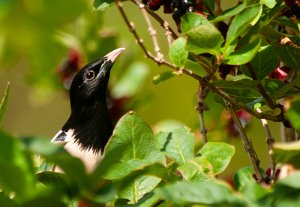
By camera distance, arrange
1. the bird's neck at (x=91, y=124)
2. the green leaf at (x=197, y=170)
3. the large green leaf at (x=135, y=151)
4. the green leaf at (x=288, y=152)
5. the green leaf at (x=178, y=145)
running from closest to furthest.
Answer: the green leaf at (x=288, y=152) → the green leaf at (x=197, y=170) → the large green leaf at (x=135, y=151) → the green leaf at (x=178, y=145) → the bird's neck at (x=91, y=124)

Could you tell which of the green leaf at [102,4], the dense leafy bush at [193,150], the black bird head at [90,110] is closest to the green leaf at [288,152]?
the dense leafy bush at [193,150]

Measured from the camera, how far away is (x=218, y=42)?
5.11 feet

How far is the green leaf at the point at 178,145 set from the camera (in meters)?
1.56

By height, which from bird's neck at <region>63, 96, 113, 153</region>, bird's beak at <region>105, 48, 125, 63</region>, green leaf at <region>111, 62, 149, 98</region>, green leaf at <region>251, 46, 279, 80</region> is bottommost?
bird's neck at <region>63, 96, 113, 153</region>

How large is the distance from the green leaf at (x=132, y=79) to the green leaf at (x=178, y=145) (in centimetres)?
143

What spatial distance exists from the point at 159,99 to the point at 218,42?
7.65ft

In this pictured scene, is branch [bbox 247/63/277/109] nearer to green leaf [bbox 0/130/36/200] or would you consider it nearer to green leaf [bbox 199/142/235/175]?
green leaf [bbox 199/142/235/175]

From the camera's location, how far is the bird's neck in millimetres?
3463

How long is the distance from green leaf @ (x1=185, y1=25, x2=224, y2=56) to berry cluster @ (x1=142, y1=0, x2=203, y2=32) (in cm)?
31

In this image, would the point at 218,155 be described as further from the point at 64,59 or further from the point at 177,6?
the point at 64,59

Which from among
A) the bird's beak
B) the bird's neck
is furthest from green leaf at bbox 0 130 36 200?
the bird's neck

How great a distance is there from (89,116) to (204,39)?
242 cm

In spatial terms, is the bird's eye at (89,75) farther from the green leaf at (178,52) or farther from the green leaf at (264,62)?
the green leaf at (178,52)

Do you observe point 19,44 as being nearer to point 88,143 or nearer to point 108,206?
point 108,206
